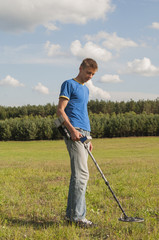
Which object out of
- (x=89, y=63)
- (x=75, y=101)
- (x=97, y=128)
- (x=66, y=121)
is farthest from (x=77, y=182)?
(x=97, y=128)

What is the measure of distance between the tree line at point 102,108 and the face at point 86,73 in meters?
80.6

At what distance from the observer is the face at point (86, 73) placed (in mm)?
4453

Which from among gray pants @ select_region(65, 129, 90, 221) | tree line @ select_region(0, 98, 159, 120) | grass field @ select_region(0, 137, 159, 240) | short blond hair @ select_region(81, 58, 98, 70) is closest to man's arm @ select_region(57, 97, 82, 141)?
A: gray pants @ select_region(65, 129, 90, 221)

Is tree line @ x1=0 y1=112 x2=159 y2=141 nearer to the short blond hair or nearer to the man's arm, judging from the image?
the short blond hair

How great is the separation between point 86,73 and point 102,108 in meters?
88.2

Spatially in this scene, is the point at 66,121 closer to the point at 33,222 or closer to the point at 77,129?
the point at 77,129

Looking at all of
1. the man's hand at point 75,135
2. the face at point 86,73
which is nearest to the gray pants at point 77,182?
the man's hand at point 75,135

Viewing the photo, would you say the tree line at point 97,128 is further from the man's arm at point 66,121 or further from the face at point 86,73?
the man's arm at point 66,121

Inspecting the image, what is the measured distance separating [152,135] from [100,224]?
2177 inches

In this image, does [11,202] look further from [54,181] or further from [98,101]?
[98,101]

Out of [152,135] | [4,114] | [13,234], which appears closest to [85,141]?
[13,234]

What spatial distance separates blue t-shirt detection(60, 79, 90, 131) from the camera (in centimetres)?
438

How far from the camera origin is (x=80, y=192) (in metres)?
4.30

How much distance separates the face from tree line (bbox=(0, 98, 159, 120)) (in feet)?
264
